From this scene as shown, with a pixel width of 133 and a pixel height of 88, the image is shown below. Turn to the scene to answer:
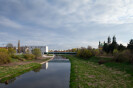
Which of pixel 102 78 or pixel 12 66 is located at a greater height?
pixel 102 78

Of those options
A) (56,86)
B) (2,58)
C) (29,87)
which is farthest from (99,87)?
(2,58)

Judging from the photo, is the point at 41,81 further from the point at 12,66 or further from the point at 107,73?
the point at 12,66

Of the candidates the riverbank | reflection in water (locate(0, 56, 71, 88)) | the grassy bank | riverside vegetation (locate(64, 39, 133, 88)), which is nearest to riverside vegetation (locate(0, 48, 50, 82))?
the riverbank

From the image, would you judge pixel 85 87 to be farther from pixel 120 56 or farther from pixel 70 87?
pixel 120 56

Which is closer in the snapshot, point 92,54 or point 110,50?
point 110,50

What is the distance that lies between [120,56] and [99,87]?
22.5 m

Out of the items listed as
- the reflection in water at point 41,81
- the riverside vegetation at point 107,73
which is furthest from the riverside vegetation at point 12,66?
the riverside vegetation at point 107,73

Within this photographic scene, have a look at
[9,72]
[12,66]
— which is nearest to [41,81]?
[9,72]

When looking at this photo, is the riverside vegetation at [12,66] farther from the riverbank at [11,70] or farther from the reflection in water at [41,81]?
the reflection in water at [41,81]

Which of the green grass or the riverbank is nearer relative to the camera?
the green grass

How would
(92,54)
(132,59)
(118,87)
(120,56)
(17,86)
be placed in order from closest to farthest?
(118,87), (17,86), (132,59), (120,56), (92,54)

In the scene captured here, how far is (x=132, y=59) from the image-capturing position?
25.7m

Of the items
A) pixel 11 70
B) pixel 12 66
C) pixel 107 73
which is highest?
pixel 107 73

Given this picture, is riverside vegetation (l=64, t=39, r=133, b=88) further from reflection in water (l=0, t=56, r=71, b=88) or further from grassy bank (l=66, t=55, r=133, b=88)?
reflection in water (l=0, t=56, r=71, b=88)
